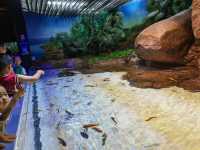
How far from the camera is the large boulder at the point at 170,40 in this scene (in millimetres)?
6828

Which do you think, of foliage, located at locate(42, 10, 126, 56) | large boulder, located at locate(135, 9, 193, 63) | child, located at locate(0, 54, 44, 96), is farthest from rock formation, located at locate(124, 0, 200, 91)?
foliage, located at locate(42, 10, 126, 56)

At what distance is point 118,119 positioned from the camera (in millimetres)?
4379

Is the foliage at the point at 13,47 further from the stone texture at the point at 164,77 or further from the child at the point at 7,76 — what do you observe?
the child at the point at 7,76

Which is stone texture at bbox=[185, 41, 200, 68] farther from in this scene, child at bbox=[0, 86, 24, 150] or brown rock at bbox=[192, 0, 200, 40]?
child at bbox=[0, 86, 24, 150]

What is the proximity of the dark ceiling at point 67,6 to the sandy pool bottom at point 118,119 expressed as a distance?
678 cm

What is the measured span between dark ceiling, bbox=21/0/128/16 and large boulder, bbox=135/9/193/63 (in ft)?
21.3

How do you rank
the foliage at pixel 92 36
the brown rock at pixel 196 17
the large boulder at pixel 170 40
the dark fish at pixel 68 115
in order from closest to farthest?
the dark fish at pixel 68 115, the brown rock at pixel 196 17, the large boulder at pixel 170 40, the foliage at pixel 92 36

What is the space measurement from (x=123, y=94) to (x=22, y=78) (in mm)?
3140

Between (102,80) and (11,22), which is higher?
(11,22)

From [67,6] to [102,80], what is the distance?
6.79 m

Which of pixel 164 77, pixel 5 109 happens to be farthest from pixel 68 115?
pixel 164 77

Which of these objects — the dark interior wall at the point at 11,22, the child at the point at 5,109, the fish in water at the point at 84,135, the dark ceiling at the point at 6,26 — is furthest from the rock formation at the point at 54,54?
the child at the point at 5,109

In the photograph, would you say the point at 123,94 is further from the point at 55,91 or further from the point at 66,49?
the point at 66,49

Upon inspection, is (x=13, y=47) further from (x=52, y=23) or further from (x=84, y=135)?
(x=84, y=135)
